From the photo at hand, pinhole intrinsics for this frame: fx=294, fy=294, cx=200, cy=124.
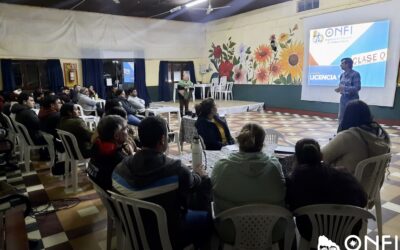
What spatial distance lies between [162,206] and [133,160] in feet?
0.87

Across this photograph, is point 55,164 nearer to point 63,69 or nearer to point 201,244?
Answer: point 201,244

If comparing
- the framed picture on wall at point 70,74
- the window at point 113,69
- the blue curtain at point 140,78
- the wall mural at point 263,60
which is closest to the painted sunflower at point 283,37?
the wall mural at point 263,60

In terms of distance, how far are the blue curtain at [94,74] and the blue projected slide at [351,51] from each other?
6363mm

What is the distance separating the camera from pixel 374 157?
187cm

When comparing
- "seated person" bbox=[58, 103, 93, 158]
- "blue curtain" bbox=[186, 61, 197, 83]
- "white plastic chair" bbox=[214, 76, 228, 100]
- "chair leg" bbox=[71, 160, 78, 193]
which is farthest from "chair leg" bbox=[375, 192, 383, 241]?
"blue curtain" bbox=[186, 61, 197, 83]

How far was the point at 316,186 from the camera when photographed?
4.74 feet

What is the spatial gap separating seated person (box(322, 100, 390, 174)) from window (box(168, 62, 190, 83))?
9.51 meters

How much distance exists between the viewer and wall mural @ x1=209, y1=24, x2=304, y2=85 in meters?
8.47

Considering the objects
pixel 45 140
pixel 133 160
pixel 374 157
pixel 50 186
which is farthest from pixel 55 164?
pixel 374 157

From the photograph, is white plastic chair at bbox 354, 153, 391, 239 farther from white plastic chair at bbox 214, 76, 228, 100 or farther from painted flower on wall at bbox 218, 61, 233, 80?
painted flower on wall at bbox 218, 61, 233, 80

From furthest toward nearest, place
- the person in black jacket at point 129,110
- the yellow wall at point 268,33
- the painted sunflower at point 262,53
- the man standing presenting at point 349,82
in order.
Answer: the painted sunflower at point 262,53, the yellow wall at point 268,33, the person in black jacket at point 129,110, the man standing presenting at point 349,82

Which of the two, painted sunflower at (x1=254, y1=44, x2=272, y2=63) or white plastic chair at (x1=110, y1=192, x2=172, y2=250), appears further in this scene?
painted sunflower at (x1=254, y1=44, x2=272, y2=63)

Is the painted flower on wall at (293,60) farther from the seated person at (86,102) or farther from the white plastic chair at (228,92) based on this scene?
the seated person at (86,102)

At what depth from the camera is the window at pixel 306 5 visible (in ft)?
25.3
